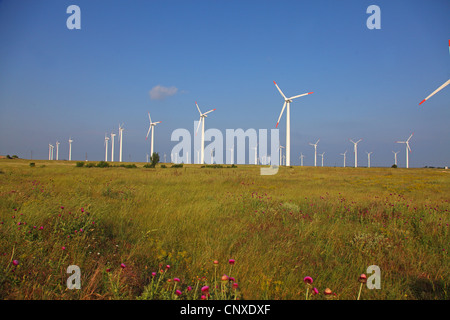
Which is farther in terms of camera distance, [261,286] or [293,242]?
[293,242]

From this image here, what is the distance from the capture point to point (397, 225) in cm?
706

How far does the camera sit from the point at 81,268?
3678 millimetres

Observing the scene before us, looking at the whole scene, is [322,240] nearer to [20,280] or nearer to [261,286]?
[261,286]

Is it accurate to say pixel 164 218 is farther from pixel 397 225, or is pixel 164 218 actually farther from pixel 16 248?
pixel 397 225
